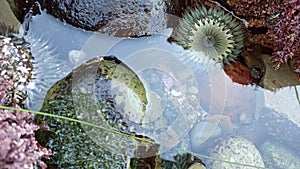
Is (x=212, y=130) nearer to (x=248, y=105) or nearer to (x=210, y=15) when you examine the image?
(x=248, y=105)

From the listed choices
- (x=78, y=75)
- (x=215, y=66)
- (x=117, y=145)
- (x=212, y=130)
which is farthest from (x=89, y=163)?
(x=215, y=66)

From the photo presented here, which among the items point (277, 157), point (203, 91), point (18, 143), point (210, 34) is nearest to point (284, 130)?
point (277, 157)

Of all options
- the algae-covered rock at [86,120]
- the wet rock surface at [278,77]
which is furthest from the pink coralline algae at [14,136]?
the wet rock surface at [278,77]

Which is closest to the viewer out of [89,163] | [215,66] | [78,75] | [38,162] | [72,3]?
[38,162]

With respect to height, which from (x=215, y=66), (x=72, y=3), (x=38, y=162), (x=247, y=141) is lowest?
(x=38, y=162)

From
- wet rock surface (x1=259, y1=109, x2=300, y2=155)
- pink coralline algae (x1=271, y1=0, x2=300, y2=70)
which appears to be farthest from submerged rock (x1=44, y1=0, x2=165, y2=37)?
wet rock surface (x1=259, y1=109, x2=300, y2=155)

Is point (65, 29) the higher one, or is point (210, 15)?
point (210, 15)

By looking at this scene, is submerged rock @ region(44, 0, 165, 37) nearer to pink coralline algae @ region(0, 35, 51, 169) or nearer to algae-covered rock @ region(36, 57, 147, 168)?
algae-covered rock @ region(36, 57, 147, 168)
